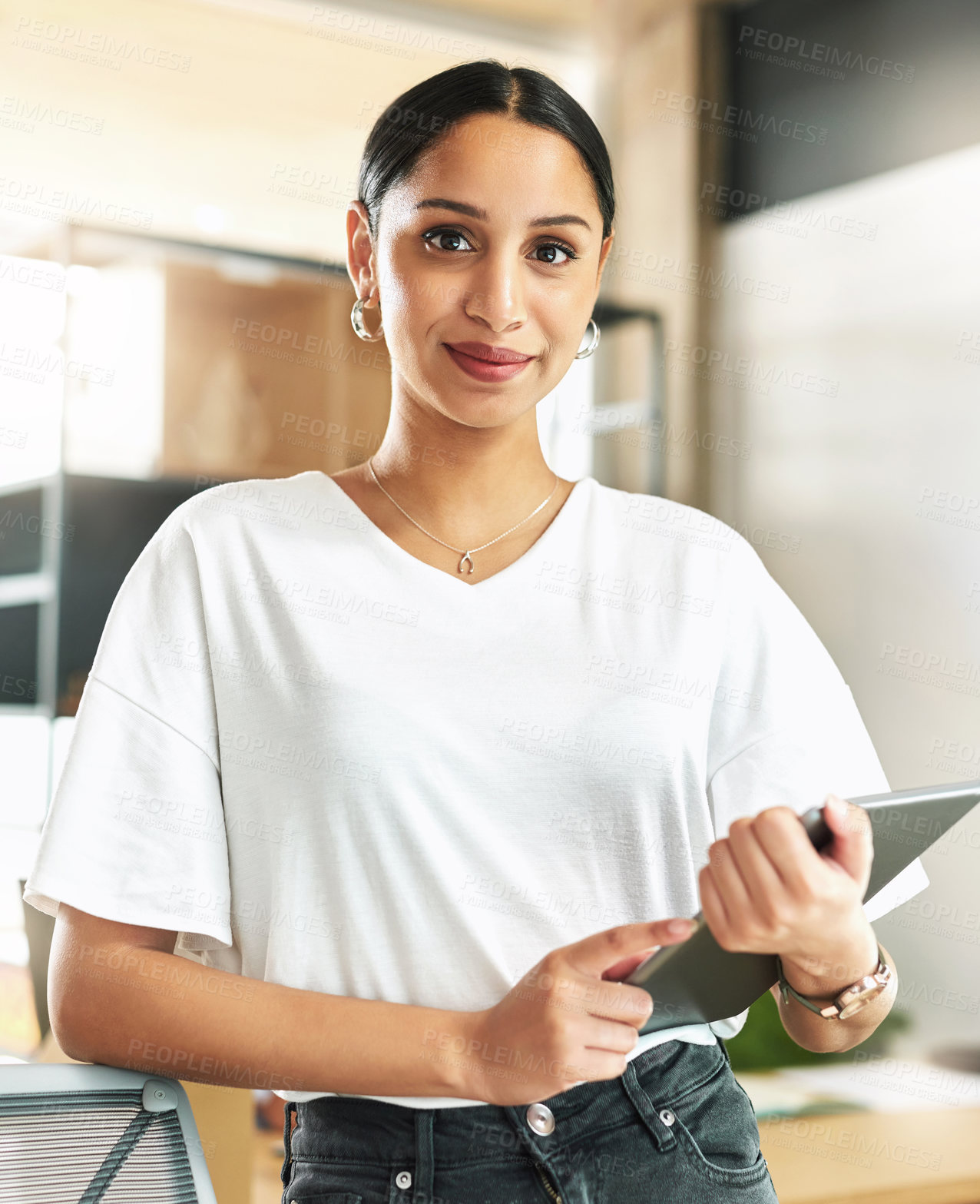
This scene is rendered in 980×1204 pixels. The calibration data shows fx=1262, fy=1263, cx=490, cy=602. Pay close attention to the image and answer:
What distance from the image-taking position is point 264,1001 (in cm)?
95

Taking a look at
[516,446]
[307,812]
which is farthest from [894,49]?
[307,812]

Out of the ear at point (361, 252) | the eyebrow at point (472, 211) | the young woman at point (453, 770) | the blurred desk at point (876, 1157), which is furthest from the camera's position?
the blurred desk at point (876, 1157)

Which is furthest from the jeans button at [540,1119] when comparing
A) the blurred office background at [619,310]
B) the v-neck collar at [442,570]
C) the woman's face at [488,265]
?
the blurred office background at [619,310]

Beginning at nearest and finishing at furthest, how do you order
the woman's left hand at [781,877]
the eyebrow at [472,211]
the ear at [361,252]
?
the woman's left hand at [781,877] → the eyebrow at [472,211] → the ear at [361,252]

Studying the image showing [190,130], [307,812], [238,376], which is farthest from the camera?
[190,130]

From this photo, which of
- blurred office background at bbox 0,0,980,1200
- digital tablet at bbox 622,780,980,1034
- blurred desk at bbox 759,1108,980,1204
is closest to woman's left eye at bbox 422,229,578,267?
digital tablet at bbox 622,780,980,1034

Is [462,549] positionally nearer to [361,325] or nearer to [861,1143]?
[361,325]

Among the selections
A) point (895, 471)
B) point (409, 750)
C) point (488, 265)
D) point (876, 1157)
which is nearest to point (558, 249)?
point (488, 265)

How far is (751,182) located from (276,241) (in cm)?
139

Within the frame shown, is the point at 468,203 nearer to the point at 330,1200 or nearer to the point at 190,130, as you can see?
the point at 330,1200

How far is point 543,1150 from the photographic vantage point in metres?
0.97

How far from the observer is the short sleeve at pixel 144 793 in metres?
0.97

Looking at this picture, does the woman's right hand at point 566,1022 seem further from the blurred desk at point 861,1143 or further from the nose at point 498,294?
the blurred desk at point 861,1143

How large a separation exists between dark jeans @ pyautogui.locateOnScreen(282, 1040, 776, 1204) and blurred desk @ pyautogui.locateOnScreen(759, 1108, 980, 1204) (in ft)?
3.08
